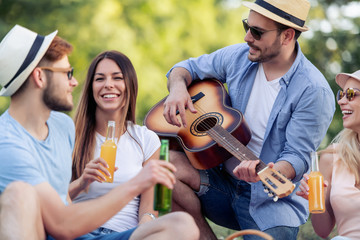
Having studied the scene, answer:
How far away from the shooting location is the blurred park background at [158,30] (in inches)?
428

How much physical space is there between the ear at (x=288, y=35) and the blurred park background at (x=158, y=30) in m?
5.82

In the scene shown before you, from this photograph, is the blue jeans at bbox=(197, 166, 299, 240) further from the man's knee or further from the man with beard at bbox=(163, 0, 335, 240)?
the man's knee

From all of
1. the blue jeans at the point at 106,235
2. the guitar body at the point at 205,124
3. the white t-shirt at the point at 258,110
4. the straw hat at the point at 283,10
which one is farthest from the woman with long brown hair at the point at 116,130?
the straw hat at the point at 283,10

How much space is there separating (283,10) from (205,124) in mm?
1026

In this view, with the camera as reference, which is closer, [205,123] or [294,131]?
[294,131]

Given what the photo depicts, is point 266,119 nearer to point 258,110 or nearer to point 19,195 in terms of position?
point 258,110

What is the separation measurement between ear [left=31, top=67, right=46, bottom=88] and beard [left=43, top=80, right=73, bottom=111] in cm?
4

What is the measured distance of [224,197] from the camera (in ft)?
16.4

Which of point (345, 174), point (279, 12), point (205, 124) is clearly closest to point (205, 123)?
point (205, 124)

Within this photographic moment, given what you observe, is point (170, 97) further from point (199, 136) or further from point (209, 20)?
point (209, 20)

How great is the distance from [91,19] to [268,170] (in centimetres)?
728

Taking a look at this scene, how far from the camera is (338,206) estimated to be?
4410 millimetres

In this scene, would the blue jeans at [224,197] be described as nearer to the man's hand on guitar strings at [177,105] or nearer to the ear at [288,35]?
the man's hand on guitar strings at [177,105]

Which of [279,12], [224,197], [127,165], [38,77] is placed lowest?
[224,197]
